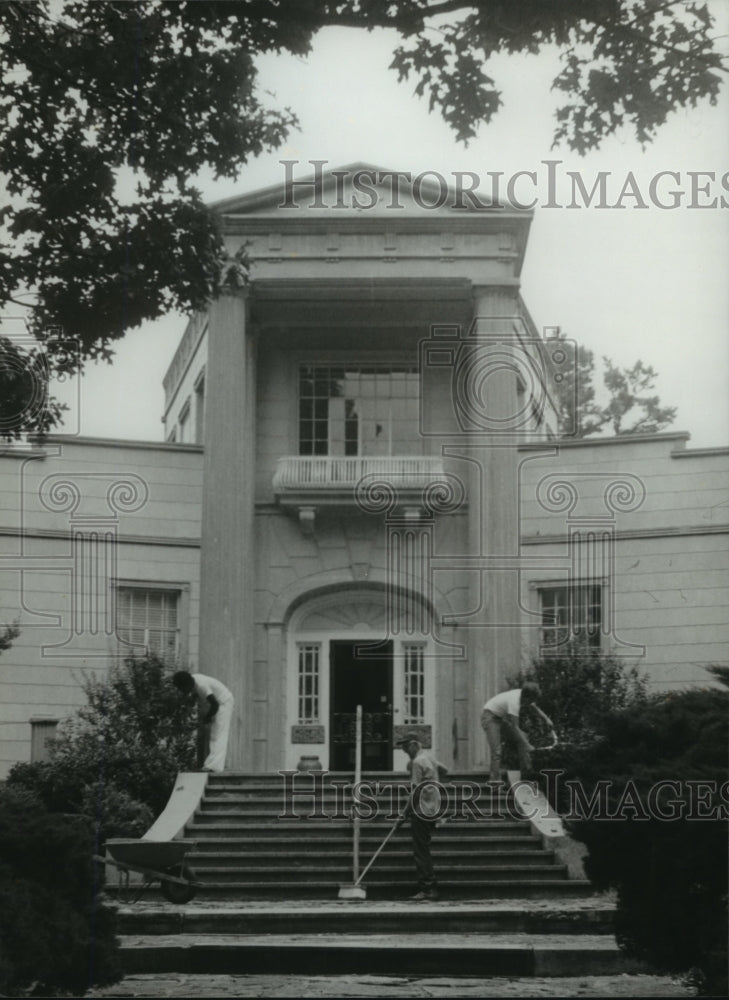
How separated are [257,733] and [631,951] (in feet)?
43.7

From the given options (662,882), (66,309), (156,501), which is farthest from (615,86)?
(156,501)

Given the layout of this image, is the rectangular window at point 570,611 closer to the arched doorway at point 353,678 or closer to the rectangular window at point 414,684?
the arched doorway at point 353,678

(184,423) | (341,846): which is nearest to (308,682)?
(184,423)

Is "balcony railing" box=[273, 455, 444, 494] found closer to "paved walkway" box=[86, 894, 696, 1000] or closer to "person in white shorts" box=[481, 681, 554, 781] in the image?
"person in white shorts" box=[481, 681, 554, 781]

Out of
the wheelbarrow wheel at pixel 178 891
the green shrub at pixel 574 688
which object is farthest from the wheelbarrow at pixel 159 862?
the green shrub at pixel 574 688

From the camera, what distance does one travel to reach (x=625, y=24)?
11227mm

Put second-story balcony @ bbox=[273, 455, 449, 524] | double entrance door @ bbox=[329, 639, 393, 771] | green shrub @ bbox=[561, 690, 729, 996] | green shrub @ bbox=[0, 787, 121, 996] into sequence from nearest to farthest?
green shrub @ bbox=[0, 787, 121, 996] → green shrub @ bbox=[561, 690, 729, 996] → second-story balcony @ bbox=[273, 455, 449, 524] → double entrance door @ bbox=[329, 639, 393, 771]

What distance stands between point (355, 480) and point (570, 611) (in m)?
3.55

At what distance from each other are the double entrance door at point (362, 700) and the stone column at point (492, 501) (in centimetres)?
149

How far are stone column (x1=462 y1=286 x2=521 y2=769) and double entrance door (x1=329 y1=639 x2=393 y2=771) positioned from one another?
4.89 ft

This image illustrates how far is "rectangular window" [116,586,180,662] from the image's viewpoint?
22.0 meters

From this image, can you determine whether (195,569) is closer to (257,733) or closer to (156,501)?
(156,501)

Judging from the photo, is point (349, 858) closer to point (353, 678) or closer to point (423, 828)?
point (423, 828)

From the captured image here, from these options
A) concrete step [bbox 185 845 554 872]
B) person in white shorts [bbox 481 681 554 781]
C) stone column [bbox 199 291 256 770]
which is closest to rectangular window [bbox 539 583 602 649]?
stone column [bbox 199 291 256 770]
